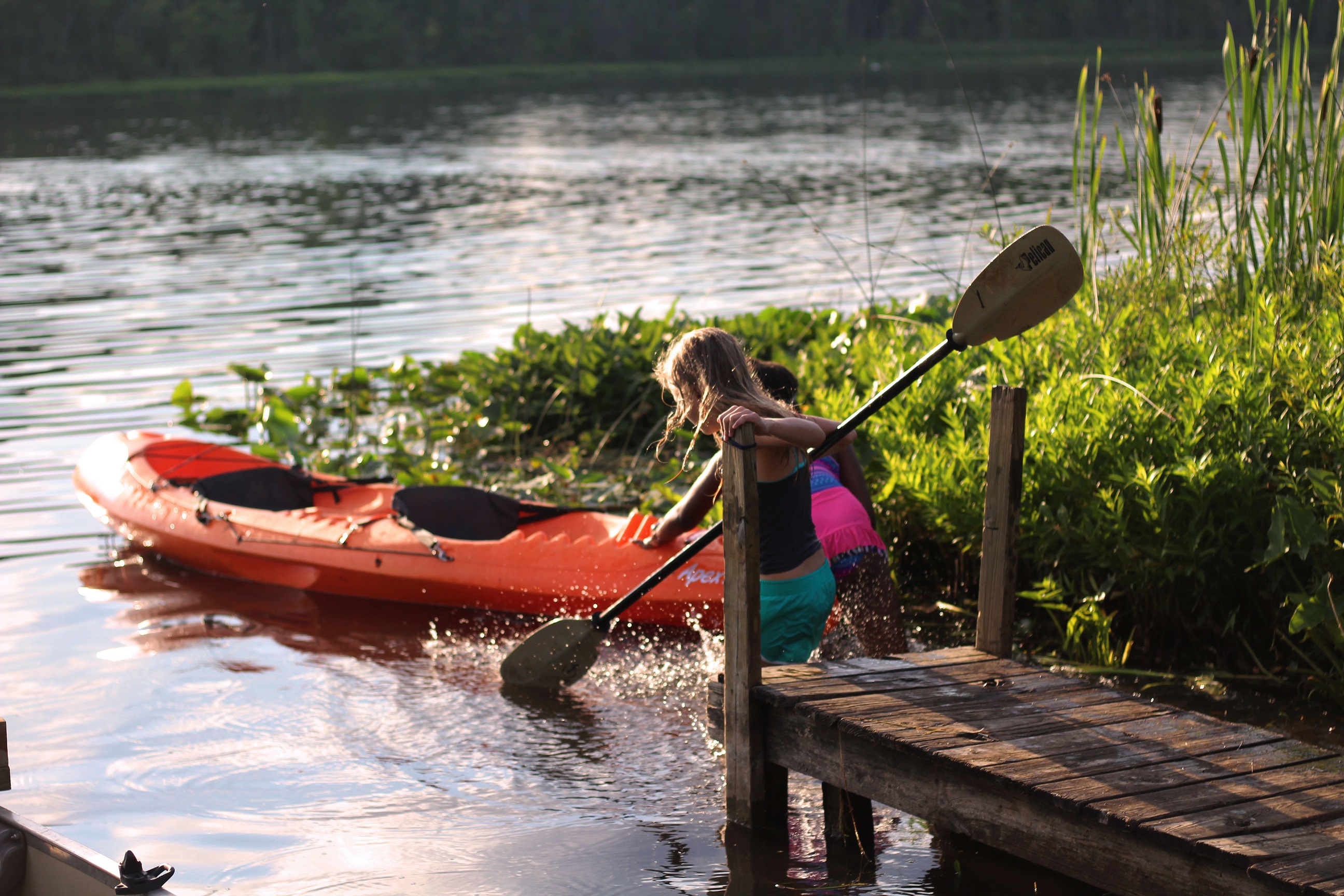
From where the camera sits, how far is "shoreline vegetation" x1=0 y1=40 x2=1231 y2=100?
50875 millimetres

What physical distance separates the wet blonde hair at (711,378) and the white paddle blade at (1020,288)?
0.56 metres

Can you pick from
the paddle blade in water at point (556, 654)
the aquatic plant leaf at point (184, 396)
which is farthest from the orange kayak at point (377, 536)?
the aquatic plant leaf at point (184, 396)

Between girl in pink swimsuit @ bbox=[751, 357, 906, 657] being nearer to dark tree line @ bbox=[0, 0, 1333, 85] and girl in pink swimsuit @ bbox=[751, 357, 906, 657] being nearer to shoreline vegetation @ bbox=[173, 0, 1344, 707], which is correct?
shoreline vegetation @ bbox=[173, 0, 1344, 707]

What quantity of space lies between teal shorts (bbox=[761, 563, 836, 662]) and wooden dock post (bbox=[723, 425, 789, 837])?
0.44 metres

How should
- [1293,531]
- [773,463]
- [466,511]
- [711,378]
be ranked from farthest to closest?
[466,511]
[1293,531]
[773,463]
[711,378]

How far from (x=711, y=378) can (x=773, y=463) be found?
1.02 feet

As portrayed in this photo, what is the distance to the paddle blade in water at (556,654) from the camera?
4.85 meters

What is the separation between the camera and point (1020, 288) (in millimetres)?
A: 3705

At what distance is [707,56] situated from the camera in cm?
6322

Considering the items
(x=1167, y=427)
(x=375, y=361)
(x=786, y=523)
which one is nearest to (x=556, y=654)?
(x=786, y=523)

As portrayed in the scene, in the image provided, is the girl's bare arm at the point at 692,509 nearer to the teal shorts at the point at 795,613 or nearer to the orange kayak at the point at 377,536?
the orange kayak at the point at 377,536

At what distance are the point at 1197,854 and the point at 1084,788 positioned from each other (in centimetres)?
30

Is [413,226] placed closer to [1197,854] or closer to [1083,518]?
[1083,518]

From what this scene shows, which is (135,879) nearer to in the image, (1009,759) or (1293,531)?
(1009,759)
